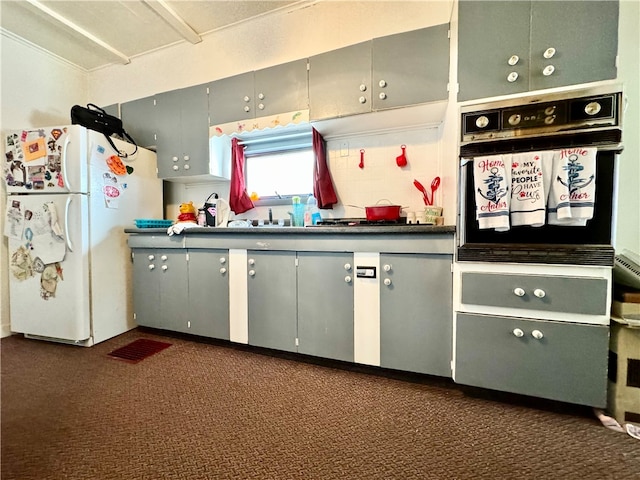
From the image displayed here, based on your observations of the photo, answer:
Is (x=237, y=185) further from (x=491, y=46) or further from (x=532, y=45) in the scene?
(x=532, y=45)

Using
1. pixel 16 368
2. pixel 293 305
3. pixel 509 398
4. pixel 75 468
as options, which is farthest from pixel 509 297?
Result: pixel 16 368

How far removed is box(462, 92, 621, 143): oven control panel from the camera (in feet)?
3.74

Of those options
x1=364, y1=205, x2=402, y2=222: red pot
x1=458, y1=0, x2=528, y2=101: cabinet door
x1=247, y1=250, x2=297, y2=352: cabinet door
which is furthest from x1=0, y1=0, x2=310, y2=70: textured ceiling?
x1=247, y1=250, x2=297, y2=352: cabinet door

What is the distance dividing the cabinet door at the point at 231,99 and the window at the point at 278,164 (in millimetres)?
189

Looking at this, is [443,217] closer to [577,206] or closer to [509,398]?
[577,206]

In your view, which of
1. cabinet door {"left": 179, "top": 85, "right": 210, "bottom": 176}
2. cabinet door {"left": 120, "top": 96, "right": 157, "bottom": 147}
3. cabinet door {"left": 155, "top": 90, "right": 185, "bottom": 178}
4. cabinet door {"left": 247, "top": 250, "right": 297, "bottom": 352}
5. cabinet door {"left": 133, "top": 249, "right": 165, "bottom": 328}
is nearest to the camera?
cabinet door {"left": 247, "top": 250, "right": 297, "bottom": 352}

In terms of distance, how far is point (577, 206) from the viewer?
1.14 metres

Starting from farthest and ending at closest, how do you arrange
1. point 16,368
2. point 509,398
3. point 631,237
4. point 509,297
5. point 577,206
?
point 16,368
point 631,237
point 509,398
point 509,297
point 577,206

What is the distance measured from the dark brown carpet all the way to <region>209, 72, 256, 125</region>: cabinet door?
1939 mm

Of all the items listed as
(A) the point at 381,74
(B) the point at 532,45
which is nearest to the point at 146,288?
(A) the point at 381,74

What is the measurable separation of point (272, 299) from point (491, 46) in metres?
1.90

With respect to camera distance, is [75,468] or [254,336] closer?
[75,468]

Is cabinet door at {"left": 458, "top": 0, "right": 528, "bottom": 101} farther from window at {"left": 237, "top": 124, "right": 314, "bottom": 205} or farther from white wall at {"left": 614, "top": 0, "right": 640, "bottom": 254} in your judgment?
window at {"left": 237, "top": 124, "right": 314, "bottom": 205}

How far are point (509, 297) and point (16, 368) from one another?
3.07m
